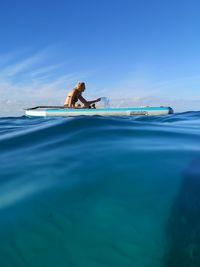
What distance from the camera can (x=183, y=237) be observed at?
1.73 meters

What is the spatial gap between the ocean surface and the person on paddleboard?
1414cm

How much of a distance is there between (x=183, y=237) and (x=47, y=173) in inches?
51.5

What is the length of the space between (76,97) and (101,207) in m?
15.8

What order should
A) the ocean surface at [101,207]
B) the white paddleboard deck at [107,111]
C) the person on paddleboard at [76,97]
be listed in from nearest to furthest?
1. the ocean surface at [101,207]
2. the white paddleboard deck at [107,111]
3. the person on paddleboard at [76,97]

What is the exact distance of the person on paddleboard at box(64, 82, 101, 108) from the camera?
17.3 meters

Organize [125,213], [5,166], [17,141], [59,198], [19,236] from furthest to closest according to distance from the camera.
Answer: [17,141] → [5,166] → [59,198] → [125,213] → [19,236]

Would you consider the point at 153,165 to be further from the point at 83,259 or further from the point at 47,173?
the point at 83,259

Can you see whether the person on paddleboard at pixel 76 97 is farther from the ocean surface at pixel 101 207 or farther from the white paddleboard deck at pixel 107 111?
the ocean surface at pixel 101 207

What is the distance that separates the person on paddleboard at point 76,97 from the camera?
17.3 metres

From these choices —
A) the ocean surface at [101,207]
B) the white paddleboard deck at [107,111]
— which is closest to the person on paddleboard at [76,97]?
the white paddleboard deck at [107,111]

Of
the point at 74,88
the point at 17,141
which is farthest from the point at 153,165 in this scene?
the point at 74,88

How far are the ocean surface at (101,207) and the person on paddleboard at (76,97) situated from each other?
46.4 ft

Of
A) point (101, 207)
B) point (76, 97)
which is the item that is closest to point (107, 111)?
point (76, 97)

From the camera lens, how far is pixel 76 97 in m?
17.5
